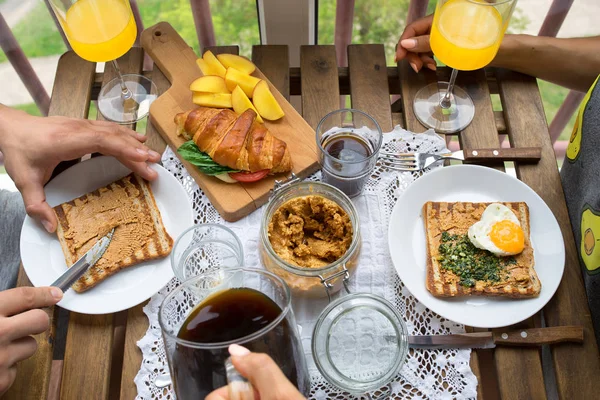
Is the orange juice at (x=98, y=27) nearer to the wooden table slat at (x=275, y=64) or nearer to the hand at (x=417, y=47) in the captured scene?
the wooden table slat at (x=275, y=64)

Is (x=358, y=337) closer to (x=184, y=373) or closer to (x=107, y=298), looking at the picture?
(x=184, y=373)

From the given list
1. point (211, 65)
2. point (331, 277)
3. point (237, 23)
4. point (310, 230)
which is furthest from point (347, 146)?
point (237, 23)

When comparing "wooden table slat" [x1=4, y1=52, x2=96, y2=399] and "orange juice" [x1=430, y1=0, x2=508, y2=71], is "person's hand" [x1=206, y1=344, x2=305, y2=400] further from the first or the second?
"orange juice" [x1=430, y1=0, x2=508, y2=71]

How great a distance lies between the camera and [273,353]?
2.84ft

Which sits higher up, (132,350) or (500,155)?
(500,155)

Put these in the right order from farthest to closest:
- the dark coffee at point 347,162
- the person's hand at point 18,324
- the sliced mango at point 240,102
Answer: the sliced mango at point 240,102 < the dark coffee at point 347,162 < the person's hand at point 18,324

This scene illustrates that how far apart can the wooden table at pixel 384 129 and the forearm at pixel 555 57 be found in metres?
0.05

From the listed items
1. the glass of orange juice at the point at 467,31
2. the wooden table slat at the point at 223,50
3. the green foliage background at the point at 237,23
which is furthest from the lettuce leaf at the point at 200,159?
the green foliage background at the point at 237,23

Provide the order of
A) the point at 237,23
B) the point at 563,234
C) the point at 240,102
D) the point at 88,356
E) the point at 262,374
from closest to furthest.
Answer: the point at 262,374, the point at 88,356, the point at 563,234, the point at 240,102, the point at 237,23

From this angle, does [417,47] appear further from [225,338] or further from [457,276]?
[225,338]

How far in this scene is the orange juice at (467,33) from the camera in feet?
4.34

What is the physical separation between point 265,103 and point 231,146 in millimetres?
185

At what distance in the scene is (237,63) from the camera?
4.91ft

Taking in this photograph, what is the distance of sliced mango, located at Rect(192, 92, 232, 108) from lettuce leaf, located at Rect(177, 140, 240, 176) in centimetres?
11
